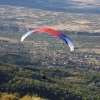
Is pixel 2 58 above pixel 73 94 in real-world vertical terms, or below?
above

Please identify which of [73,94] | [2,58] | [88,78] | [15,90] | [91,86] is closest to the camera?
[15,90]

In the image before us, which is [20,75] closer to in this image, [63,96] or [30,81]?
[30,81]

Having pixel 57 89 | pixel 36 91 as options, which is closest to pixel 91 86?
pixel 57 89

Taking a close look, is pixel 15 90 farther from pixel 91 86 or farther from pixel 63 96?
pixel 91 86

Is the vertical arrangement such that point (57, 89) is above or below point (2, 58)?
below

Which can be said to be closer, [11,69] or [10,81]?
[10,81]

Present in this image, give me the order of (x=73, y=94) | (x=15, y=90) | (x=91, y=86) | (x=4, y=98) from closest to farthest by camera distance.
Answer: (x=4, y=98)
(x=15, y=90)
(x=73, y=94)
(x=91, y=86)

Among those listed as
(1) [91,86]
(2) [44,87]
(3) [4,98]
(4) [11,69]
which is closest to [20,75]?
(4) [11,69]

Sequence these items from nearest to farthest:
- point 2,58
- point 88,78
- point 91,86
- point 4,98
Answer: point 4,98 < point 91,86 < point 88,78 < point 2,58

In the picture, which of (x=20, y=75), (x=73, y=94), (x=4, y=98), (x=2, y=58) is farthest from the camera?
(x=2, y=58)
